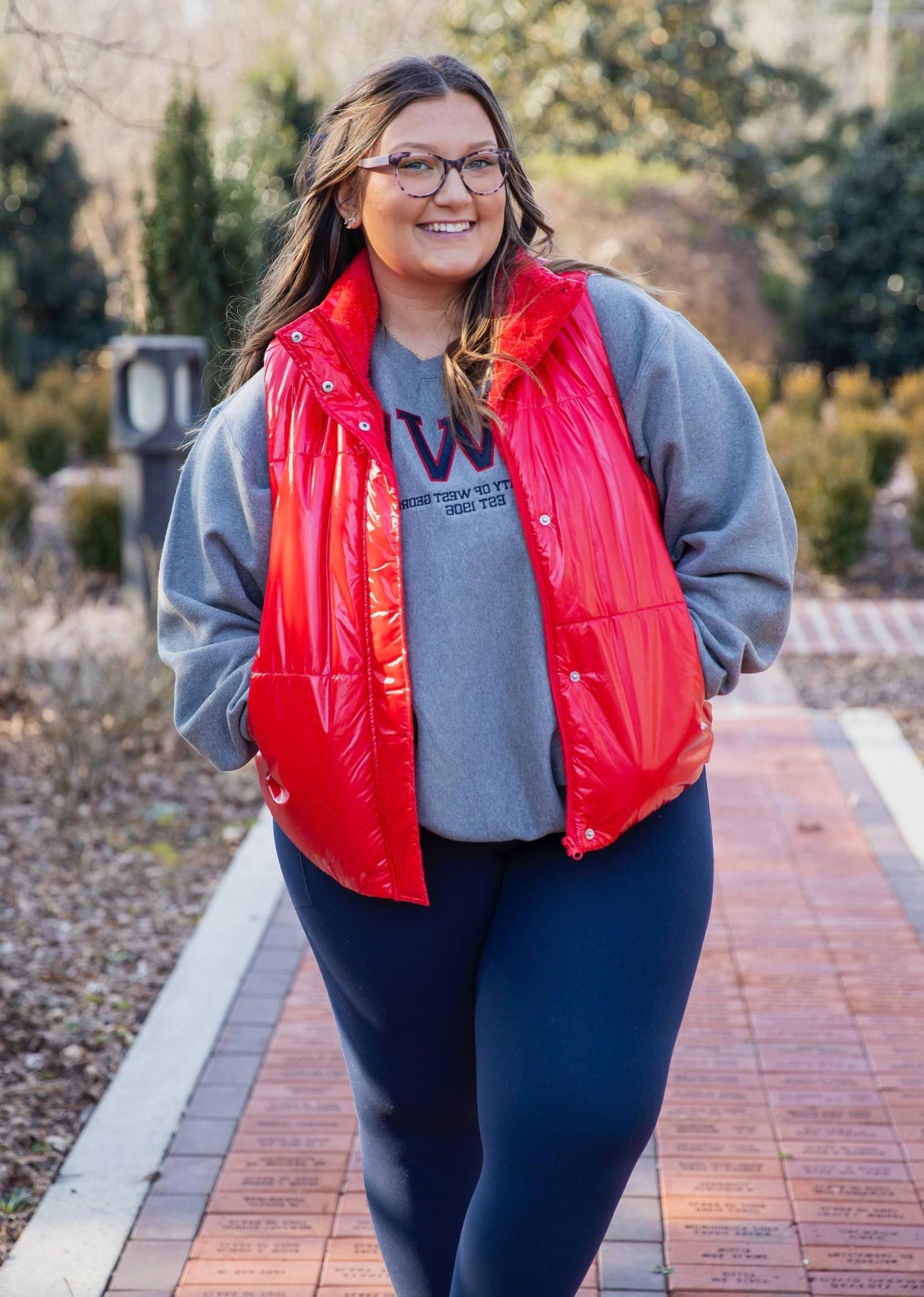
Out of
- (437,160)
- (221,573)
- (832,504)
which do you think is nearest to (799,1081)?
(221,573)

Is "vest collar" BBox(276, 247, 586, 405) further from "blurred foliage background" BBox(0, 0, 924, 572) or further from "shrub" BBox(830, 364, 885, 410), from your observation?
"shrub" BBox(830, 364, 885, 410)

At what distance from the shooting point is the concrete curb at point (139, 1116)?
246 cm

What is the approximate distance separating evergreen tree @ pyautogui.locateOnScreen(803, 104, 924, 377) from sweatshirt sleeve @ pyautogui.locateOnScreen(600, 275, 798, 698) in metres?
15.5

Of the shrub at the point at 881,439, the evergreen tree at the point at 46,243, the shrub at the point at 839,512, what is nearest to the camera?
the shrub at the point at 839,512

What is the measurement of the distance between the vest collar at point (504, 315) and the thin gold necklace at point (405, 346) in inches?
0.7

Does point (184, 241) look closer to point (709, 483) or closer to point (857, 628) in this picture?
point (857, 628)

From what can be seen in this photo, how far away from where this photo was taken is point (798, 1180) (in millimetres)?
2666

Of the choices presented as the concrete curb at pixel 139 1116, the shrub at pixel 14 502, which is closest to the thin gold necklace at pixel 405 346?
the concrete curb at pixel 139 1116

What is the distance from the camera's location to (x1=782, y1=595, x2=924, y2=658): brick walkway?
672 cm

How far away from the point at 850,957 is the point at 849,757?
1.73 meters

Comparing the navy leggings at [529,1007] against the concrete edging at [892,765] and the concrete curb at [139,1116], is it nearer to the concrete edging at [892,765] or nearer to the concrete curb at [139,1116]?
the concrete curb at [139,1116]

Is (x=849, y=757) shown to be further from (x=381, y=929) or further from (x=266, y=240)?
(x=381, y=929)

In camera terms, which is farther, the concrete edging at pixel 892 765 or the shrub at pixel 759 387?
the shrub at pixel 759 387

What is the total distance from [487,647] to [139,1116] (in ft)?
5.65
